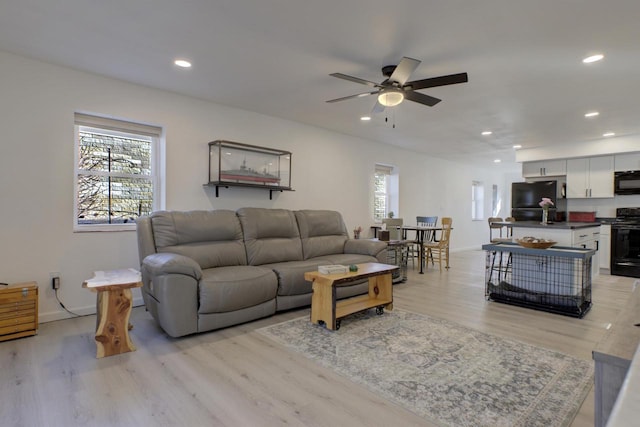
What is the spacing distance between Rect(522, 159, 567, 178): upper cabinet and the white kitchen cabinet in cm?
133

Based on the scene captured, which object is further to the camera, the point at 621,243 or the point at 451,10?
the point at 621,243

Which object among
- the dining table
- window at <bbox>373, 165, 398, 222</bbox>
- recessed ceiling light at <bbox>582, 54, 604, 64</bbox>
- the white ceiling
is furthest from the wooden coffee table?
window at <bbox>373, 165, 398, 222</bbox>

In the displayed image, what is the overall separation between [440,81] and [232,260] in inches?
108

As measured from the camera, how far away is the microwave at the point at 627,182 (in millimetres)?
5938

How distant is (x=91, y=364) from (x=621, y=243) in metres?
7.71

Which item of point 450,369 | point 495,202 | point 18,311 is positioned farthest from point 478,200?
point 18,311

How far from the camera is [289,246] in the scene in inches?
168

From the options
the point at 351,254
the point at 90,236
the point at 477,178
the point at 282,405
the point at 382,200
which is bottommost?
the point at 282,405

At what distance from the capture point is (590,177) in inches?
253

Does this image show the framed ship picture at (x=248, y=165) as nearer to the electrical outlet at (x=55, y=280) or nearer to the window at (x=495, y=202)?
the electrical outlet at (x=55, y=280)

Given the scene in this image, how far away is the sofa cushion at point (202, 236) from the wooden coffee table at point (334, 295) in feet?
3.39

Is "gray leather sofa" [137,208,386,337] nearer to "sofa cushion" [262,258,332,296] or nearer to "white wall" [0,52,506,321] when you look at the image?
"sofa cushion" [262,258,332,296]

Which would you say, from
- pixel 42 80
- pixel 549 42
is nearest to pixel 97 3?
pixel 42 80

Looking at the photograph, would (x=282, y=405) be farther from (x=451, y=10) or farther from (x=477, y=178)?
(x=477, y=178)
